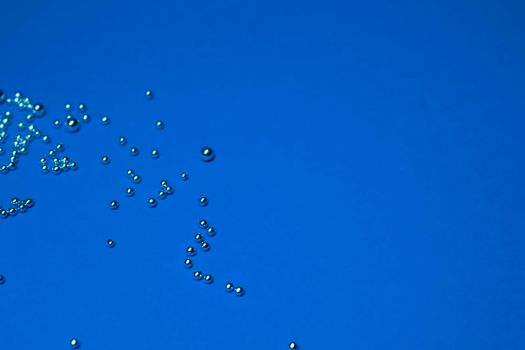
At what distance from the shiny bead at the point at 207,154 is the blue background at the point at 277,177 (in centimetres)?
1

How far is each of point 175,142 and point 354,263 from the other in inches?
15.6

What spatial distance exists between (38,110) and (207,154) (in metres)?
0.32

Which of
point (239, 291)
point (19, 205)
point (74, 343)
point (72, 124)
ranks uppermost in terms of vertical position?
point (72, 124)

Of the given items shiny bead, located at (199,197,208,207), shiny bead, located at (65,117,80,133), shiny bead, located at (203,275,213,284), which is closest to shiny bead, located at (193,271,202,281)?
shiny bead, located at (203,275,213,284)

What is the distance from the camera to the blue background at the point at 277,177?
3.74ft

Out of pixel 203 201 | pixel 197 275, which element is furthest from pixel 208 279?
pixel 203 201

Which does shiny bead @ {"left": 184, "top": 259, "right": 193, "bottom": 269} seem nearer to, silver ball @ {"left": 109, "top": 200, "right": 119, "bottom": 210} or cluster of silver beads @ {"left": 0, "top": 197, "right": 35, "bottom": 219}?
A: silver ball @ {"left": 109, "top": 200, "right": 119, "bottom": 210}

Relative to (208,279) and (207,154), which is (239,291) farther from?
(207,154)

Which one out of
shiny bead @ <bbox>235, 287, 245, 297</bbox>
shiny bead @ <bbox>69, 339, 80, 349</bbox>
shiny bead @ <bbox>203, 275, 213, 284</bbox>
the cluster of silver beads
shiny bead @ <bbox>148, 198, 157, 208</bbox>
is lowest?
shiny bead @ <bbox>69, 339, 80, 349</bbox>

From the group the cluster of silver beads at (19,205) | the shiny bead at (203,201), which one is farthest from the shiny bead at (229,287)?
the cluster of silver beads at (19,205)

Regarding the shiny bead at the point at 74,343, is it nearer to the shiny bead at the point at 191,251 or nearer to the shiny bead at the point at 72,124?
the shiny bead at the point at 191,251

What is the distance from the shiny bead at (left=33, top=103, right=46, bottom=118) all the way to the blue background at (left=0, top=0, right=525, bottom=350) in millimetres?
18

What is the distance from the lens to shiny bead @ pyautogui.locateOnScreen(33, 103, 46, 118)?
1170 mm

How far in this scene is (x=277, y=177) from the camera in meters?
1.18
